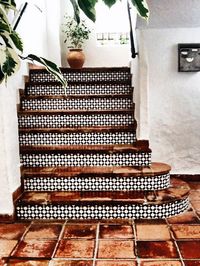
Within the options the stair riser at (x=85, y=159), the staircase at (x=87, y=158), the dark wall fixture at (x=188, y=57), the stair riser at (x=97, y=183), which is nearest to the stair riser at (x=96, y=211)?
the staircase at (x=87, y=158)

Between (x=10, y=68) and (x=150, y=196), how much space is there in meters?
2.29

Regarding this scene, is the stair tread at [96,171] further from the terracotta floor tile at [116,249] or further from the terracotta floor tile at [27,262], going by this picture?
the terracotta floor tile at [27,262]

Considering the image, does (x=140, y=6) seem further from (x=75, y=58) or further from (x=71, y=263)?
(x=75, y=58)

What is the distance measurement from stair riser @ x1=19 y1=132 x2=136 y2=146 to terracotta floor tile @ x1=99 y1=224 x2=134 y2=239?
3.82 ft

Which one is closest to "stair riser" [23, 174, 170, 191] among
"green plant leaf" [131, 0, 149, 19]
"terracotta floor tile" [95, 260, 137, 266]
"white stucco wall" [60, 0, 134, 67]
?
"terracotta floor tile" [95, 260, 137, 266]

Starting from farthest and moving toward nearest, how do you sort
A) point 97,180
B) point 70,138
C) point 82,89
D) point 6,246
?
point 82,89, point 70,138, point 97,180, point 6,246

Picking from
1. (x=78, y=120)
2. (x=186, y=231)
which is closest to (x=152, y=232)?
(x=186, y=231)

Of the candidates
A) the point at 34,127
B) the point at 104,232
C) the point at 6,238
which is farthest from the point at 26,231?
the point at 34,127

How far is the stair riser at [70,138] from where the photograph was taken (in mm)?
3715

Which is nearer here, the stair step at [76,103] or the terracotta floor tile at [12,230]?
the terracotta floor tile at [12,230]

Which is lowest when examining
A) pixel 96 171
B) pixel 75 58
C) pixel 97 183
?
pixel 97 183

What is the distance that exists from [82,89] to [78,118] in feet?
2.09

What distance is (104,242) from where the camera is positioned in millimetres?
2498

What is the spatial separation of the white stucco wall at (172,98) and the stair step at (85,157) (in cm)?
67
